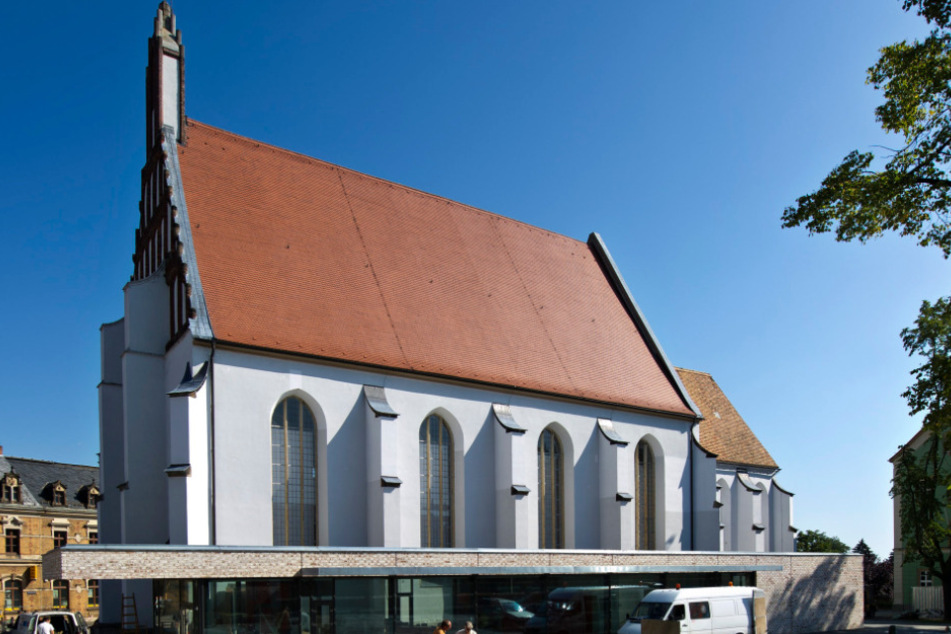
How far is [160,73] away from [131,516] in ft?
40.5

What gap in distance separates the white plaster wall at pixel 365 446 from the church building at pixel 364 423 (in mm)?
58

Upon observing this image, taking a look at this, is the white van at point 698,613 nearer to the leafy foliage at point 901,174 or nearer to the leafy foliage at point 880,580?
the leafy foliage at point 901,174

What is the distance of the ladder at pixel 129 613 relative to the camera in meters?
21.1

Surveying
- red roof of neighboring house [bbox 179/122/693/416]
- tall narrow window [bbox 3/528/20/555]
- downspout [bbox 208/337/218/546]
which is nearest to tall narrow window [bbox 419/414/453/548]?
red roof of neighboring house [bbox 179/122/693/416]

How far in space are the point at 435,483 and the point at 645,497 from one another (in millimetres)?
9238

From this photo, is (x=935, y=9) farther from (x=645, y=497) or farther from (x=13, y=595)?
(x=13, y=595)

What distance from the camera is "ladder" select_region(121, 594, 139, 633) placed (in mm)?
21112

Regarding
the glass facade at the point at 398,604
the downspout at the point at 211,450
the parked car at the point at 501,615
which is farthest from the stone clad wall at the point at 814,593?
the downspout at the point at 211,450

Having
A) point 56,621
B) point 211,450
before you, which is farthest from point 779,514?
point 56,621

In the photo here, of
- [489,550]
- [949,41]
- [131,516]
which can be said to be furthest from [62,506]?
[949,41]

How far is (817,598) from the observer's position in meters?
28.1

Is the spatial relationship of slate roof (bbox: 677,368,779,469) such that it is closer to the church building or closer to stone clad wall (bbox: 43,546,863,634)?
the church building

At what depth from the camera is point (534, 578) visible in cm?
2112

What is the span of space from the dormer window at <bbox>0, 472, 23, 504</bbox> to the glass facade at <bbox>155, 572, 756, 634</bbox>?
39.6 metres
